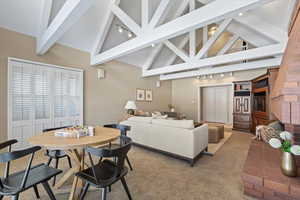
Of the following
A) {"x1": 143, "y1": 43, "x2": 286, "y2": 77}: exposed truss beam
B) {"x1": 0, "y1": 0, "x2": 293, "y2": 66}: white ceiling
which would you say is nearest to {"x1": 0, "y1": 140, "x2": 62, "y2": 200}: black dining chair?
{"x1": 0, "y1": 0, "x2": 293, "y2": 66}: white ceiling

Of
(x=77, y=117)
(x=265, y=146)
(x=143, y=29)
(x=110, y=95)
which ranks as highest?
(x=143, y=29)

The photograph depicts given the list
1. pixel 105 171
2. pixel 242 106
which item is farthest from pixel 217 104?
pixel 105 171

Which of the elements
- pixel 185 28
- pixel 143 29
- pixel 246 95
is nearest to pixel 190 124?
pixel 185 28

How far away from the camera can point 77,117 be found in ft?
13.1

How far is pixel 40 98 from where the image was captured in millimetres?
3328

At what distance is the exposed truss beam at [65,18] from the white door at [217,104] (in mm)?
6908

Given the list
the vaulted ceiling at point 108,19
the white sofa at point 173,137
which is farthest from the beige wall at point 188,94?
the white sofa at point 173,137

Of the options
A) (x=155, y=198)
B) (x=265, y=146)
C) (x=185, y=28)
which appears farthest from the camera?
(x=265, y=146)

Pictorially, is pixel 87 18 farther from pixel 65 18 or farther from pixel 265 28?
pixel 265 28

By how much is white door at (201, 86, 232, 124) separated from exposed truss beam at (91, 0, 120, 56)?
5801mm

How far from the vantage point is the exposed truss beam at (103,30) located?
375 centimetres

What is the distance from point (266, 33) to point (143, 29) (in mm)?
3191

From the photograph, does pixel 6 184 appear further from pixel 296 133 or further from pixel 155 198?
pixel 296 133

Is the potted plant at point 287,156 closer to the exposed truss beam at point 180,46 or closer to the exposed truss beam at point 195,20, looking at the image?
the exposed truss beam at point 195,20
